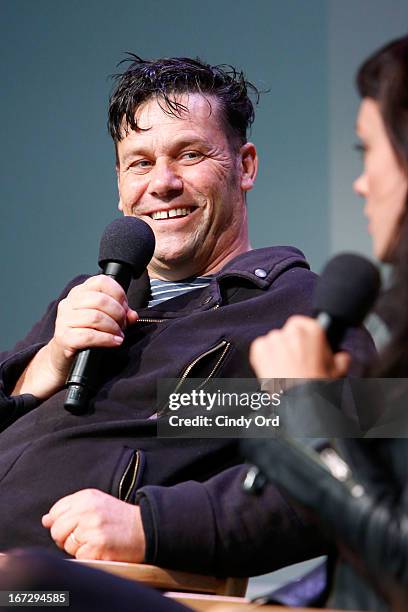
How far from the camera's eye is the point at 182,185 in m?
2.04

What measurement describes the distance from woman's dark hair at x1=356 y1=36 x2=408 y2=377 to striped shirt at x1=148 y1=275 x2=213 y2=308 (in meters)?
0.95

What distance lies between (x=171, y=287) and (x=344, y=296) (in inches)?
39.9

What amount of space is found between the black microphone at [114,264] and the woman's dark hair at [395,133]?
76 cm

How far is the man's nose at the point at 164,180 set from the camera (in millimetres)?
2016

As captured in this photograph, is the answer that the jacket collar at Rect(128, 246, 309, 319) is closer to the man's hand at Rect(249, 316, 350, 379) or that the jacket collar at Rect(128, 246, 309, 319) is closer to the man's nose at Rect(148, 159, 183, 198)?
the man's nose at Rect(148, 159, 183, 198)

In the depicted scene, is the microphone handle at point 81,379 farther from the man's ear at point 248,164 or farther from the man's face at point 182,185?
the man's ear at point 248,164

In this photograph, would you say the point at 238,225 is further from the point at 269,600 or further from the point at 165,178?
the point at 269,600

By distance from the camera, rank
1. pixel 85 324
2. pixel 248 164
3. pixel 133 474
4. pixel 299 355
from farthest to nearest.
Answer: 1. pixel 248 164
2. pixel 85 324
3. pixel 133 474
4. pixel 299 355

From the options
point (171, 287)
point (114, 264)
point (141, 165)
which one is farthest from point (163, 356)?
point (141, 165)

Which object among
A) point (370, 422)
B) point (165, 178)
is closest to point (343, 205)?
point (165, 178)

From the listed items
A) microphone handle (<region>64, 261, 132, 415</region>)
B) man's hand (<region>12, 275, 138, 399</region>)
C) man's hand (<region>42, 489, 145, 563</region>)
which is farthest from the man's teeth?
man's hand (<region>42, 489, 145, 563</region>)

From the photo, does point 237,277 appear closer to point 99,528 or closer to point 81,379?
point 81,379

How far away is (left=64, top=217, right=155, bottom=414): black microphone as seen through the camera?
5.40ft

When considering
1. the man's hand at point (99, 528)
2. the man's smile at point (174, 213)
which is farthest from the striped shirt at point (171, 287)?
the man's hand at point (99, 528)
